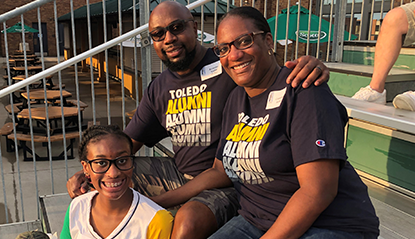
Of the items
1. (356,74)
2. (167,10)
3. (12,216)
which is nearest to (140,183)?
(167,10)

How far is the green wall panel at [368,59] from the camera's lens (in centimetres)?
321

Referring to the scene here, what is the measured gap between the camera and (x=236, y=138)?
5.67 ft

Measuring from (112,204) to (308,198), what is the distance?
922 millimetres

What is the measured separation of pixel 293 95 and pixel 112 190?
0.93 metres

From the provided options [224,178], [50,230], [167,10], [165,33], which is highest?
[167,10]

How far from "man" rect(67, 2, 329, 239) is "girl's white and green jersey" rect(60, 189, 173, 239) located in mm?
280

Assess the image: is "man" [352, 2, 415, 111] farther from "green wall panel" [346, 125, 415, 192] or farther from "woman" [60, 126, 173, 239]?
"woman" [60, 126, 173, 239]

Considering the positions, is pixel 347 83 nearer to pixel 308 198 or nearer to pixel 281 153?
pixel 281 153

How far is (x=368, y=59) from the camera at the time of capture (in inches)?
146

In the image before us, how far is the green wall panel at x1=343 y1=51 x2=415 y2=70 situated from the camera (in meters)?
3.21

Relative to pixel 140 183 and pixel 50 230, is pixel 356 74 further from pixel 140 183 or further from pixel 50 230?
pixel 50 230

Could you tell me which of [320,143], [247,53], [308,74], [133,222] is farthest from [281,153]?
[133,222]

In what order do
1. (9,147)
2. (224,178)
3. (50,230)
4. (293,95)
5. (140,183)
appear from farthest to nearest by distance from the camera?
(9,147) → (50,230) → (140,183) → (224,178) → (293,95)

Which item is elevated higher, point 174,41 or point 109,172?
point 174,41
